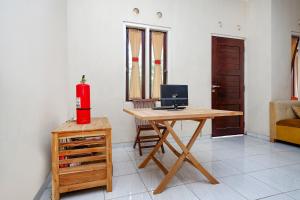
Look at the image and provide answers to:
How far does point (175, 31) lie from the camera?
3463mm

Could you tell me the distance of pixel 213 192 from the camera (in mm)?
1677

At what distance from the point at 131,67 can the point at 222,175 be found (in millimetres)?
2362

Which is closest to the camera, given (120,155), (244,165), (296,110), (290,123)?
(244,165)

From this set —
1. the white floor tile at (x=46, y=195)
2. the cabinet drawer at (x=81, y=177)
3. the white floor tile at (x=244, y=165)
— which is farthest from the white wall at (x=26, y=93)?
the white floor tile at (x=244, y=165)

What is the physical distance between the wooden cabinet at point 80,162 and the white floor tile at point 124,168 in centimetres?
45

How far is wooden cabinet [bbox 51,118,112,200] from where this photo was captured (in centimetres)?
155

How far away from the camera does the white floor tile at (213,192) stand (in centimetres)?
159

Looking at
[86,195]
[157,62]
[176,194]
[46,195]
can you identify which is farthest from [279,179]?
[157,62]

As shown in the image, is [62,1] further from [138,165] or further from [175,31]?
[138,165]

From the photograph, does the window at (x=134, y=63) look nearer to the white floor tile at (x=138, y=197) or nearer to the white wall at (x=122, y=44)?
the white wall at (x=122, y=44)

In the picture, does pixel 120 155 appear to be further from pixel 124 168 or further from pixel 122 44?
pixel 122 44

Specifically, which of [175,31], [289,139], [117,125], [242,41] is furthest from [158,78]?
[289,139]

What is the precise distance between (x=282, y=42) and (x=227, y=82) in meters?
1.41

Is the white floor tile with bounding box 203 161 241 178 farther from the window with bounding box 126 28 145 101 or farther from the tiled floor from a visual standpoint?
the window with bounding box 126 28 145 101
